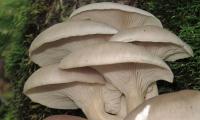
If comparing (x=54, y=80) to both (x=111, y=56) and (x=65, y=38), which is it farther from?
(x=111, y=56)

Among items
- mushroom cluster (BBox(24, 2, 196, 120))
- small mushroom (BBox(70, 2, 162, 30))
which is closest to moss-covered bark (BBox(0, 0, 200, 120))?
mushroom cluster (BBox(24, 2, 196, 120))

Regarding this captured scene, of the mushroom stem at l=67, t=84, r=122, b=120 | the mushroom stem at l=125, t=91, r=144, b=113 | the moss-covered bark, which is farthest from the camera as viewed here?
the moss-covered bark

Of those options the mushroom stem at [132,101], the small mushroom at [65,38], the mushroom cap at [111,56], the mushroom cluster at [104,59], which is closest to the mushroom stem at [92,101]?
the mushroom cluster at [104,59]

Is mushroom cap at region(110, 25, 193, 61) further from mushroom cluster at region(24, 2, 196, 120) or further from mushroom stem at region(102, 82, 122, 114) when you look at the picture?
mushroom stem at region(102, 82, 122, 114)

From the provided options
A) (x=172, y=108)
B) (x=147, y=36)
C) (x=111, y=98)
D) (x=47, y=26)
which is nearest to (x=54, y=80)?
(x=111, y=98)

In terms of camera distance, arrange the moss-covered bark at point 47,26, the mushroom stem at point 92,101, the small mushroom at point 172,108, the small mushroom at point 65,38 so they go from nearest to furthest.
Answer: the small mushroom at point 172,108
the small mushroom at point 65,38
the mushroom stem at point 92,101
the moss-covered bark at point 47,26

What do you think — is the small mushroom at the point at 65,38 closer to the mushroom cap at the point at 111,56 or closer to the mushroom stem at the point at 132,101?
the mushroom cap at the point at 111,56
